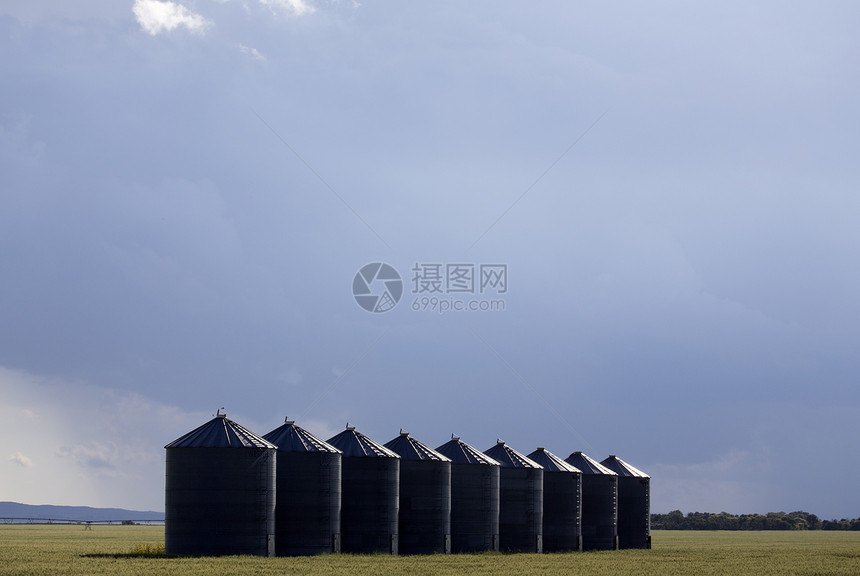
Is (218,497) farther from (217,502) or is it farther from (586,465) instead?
(586,465)

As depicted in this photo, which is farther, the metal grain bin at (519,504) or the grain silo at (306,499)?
the metal grain bin at (519,504)

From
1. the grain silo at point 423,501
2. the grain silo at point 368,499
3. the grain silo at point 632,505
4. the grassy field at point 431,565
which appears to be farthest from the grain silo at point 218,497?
the grain silo at point 632,505

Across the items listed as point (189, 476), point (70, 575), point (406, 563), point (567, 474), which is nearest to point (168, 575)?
point (70, 575)

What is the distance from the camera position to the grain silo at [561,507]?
77.3m

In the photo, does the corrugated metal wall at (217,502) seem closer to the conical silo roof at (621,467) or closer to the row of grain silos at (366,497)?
the row of grain silos at (366,497)

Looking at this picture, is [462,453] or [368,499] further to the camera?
[462,453]

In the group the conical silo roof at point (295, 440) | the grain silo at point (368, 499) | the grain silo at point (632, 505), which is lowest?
the grain silo at point (632, 505)

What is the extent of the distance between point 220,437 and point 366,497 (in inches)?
444

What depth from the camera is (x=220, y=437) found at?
56500 millimetres

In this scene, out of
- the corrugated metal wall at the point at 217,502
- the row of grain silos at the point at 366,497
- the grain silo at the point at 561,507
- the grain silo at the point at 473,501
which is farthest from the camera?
the grain silo at the point at 561,507

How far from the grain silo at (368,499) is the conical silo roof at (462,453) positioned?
323 inches

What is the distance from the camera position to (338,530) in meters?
60.1

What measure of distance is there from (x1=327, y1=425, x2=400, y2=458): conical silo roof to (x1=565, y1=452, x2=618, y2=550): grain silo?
24596 mm

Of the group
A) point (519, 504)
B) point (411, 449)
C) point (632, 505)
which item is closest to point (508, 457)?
point (519, 504)
